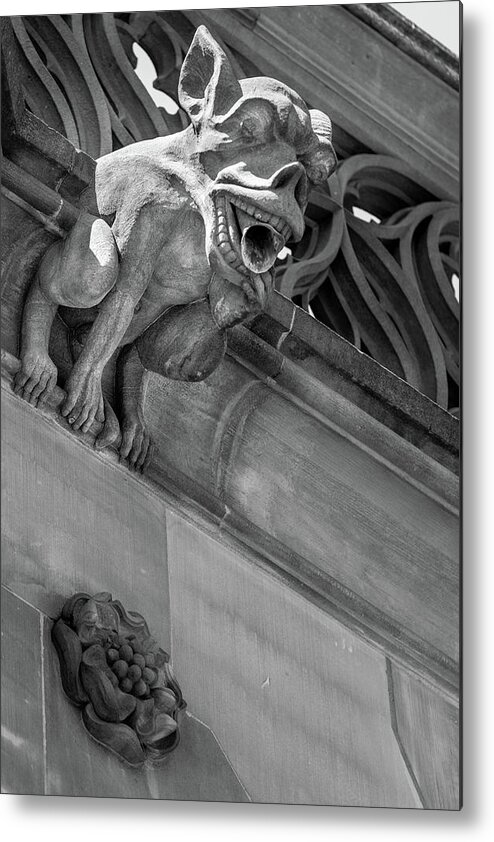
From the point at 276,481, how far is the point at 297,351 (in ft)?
0.91

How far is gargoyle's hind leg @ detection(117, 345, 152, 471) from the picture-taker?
4836mm

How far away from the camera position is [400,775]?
4.90 metres

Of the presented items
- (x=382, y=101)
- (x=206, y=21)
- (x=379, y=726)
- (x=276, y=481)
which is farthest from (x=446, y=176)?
(x=379, y=726)

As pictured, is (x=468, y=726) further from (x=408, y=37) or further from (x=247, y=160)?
(x=408, y=37)

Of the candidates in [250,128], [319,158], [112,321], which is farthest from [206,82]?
[112,321]

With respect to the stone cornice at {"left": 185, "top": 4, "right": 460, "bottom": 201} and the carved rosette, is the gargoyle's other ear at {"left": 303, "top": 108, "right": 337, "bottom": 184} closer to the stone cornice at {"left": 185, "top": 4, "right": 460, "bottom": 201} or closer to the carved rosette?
the stone cornice at {"left": 185, "top": 4, "right": 460, "bottom": 201}

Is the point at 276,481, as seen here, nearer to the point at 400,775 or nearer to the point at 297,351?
the point at 297,351

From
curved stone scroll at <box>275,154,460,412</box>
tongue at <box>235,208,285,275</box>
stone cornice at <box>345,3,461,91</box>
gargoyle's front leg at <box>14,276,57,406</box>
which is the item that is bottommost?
gargoyle's front leg at <box>14,276,57,406</box>

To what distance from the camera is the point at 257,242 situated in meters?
4.62

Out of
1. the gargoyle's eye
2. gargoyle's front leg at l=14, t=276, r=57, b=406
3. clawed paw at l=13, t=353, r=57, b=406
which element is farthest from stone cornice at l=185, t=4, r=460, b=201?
clawed paw at l=13, t=353, r=57, b=406

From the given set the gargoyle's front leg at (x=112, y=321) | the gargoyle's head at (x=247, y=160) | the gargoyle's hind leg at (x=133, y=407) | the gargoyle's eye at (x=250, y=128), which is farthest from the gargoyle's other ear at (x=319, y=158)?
the gargoyle's hind leg at (x=133, y=407)

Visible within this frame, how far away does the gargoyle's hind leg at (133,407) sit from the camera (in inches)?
190

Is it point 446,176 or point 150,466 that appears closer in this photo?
point 150,466

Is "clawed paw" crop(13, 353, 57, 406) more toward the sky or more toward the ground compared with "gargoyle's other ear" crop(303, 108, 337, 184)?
more toward the ground
